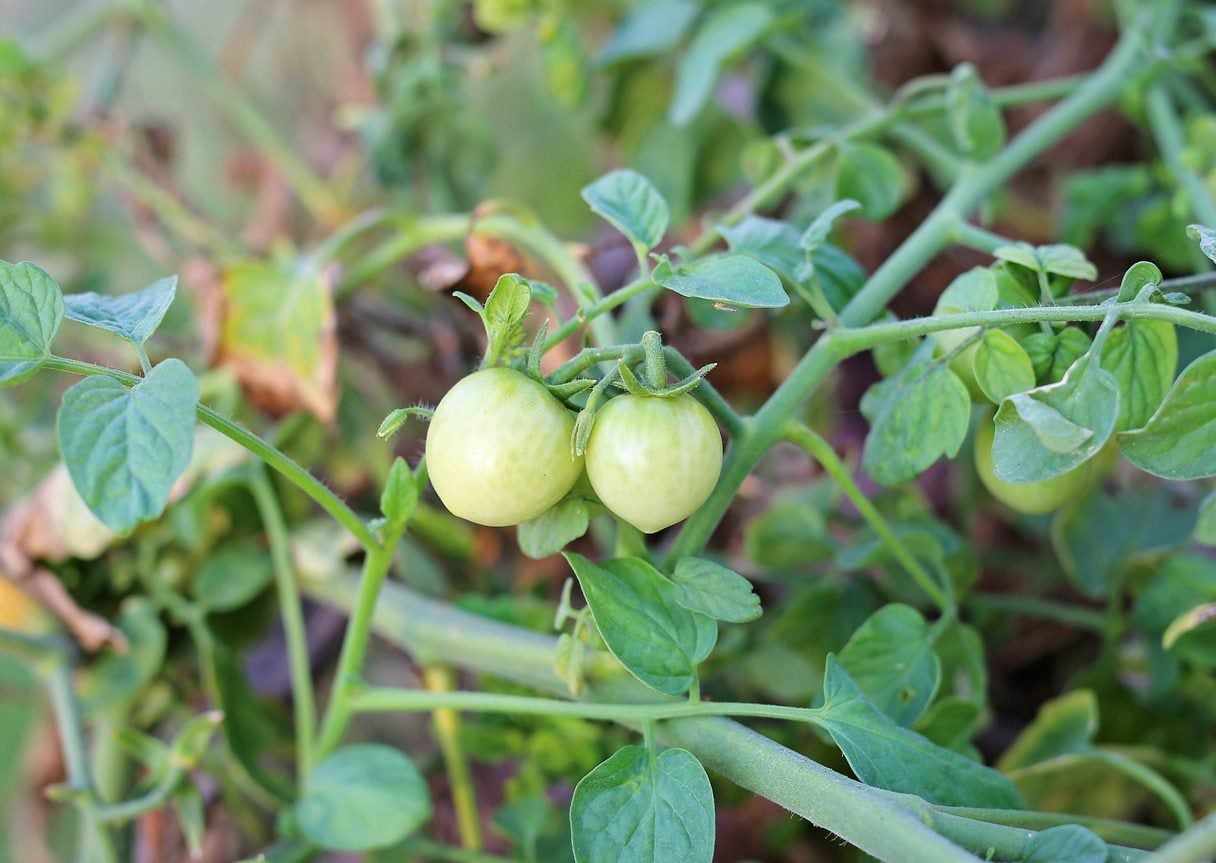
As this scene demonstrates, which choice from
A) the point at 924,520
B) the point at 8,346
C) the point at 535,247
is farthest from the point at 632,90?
the point at 8,346

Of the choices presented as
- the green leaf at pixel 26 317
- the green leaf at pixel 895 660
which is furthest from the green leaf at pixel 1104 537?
the green leaf at pixel 26 317

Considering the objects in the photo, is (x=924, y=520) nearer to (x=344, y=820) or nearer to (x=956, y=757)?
(x=956, y=757)

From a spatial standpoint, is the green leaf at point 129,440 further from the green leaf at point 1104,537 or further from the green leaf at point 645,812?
the green leaf at point 1104,537

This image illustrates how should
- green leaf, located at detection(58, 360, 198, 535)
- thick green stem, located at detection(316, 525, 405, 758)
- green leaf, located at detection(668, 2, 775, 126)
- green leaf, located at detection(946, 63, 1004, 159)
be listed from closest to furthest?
green leaf, located at detection(58, 360, 198, 535)
thick green stem, located at detection(316, 525, 405, 758)
green leaf, located at detection(946, 63, 1004, 159)
green leaf, located at detection(668, 2, 775, 126)

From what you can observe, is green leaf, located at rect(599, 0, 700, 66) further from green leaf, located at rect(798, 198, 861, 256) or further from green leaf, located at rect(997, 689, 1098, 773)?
green leaf, located at rect(997, 689, 1098, 773)

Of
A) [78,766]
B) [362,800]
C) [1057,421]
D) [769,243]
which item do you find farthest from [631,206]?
[78,766]

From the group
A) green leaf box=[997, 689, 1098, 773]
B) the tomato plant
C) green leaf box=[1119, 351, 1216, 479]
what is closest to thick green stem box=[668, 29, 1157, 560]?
the tomato plant

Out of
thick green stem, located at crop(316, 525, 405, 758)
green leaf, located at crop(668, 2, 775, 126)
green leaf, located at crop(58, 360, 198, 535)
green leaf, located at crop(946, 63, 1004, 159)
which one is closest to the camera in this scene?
green leaf, located at crop(58, 360, 198, 535)
